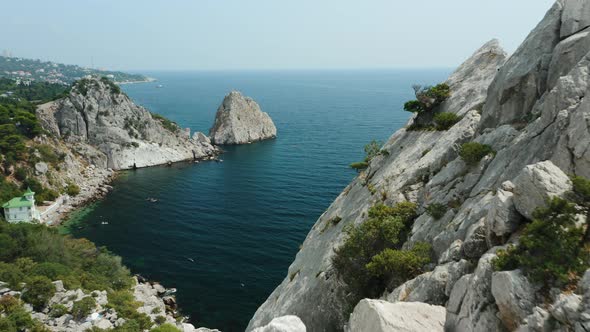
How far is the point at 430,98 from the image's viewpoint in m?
32.1

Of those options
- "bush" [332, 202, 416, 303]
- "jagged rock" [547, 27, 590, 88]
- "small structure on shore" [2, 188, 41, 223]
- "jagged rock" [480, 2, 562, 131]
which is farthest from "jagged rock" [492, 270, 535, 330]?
"small structure on shore" [2, 188, 41, 223]

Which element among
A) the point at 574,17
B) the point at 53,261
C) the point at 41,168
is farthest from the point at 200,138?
the point at 574,17

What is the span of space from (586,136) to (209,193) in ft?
274

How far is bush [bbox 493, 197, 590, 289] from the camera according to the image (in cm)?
1098

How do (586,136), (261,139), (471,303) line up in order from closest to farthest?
(471,303)
(586,136)
(261,139)

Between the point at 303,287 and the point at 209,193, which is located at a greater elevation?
the point at 303,287

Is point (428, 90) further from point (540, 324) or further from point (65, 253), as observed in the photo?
point (65, 253)

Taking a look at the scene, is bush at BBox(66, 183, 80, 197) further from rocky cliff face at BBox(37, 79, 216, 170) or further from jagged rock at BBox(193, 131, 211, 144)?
jagged rock at BBox(193, 131, 211, 144)

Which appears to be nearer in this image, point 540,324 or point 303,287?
point 540,324

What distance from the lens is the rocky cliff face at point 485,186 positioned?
40.3 feet

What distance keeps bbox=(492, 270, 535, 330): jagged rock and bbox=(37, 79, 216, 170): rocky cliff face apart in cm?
11578

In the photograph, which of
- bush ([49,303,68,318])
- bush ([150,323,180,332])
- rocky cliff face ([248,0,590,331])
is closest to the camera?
rocky cliff face ([248,0,590,331])

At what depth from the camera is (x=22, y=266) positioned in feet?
165

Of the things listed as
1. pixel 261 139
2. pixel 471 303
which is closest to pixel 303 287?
pixel 471 303
